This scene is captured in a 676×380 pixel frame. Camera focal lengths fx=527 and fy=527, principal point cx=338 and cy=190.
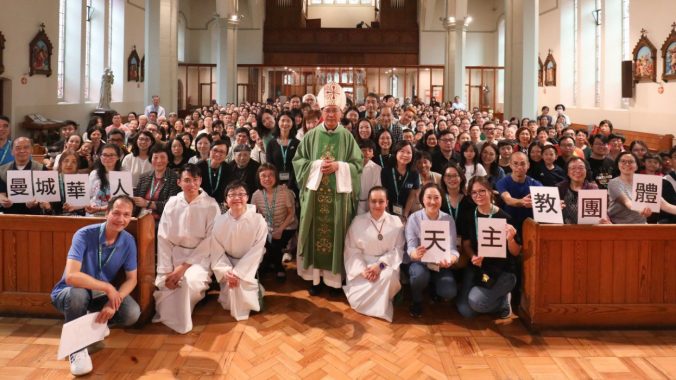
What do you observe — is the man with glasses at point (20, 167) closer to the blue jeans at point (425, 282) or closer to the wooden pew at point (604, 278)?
the blue jeans at point (425, 282)

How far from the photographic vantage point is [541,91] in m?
23.7

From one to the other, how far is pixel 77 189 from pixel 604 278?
4731 mm

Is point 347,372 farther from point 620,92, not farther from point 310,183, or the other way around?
point 620,92

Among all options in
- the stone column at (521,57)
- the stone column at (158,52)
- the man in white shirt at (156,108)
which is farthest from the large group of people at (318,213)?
the stone column at (158,52)

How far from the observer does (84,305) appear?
3877mm

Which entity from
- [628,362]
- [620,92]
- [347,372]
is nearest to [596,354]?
[628,362]

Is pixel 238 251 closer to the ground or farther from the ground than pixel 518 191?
closer to the ground

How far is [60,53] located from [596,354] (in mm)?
17241

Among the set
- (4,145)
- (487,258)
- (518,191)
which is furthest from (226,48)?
(487,258)

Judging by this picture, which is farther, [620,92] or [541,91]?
[541,91]

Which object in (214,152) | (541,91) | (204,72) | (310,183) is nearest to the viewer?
(310,183)

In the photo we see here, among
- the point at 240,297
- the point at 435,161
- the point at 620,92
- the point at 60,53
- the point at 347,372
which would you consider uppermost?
the point at 60,53

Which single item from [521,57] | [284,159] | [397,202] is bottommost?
[397,202]

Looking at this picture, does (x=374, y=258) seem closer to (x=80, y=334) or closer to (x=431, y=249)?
(x=431, y=249)
